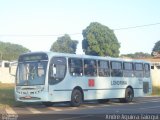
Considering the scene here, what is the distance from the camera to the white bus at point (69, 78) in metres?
21.4

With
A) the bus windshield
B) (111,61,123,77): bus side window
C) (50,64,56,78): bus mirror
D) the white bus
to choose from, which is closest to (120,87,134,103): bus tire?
the white bus

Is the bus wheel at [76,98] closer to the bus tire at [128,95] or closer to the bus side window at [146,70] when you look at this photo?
the bus tire at [128,95]

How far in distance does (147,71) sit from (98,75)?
6.16 metres

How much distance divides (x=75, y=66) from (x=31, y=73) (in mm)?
2539

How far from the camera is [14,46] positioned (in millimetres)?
130000

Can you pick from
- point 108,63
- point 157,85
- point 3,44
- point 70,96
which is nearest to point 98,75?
point 108,63

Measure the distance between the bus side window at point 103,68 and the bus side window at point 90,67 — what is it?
0.46m

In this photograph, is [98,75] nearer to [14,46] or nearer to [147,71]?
[147,71]

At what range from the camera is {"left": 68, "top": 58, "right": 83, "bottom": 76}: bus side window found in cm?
2271

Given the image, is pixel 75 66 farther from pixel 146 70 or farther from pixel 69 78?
pixel 146 70

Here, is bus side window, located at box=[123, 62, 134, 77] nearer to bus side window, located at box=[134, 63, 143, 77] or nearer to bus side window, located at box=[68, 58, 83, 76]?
bus side window, located at box=[134, 63, 143, 77]

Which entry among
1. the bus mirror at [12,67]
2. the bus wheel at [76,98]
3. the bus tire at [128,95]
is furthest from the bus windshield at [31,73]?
the bus tire at [128,95]

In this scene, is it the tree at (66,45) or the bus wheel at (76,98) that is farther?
the tree at (66,45)

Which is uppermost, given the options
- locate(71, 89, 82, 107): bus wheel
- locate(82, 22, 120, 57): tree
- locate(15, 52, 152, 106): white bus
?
locate(82, 22, 120, 57): tree
